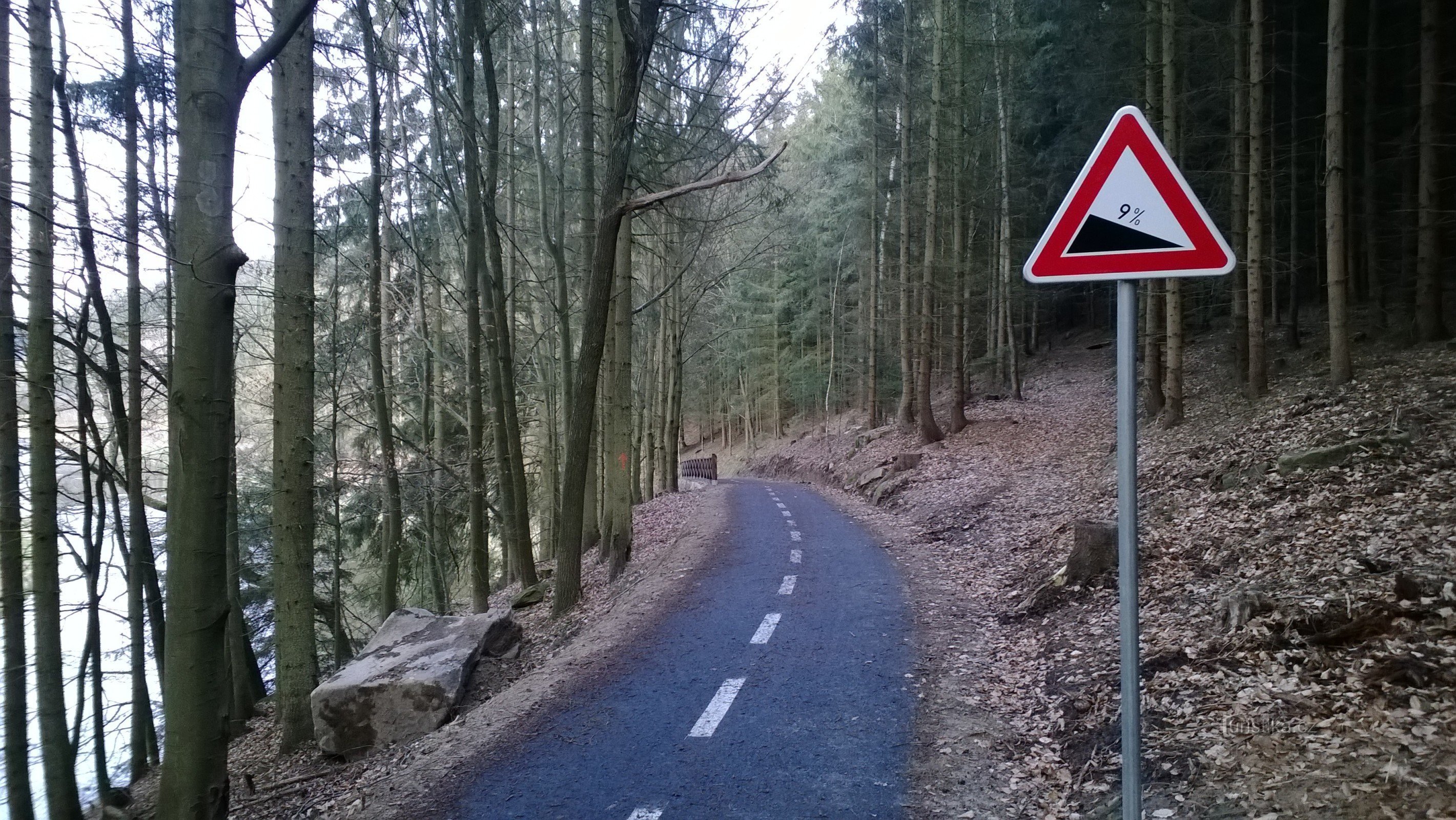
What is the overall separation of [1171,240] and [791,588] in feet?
23.9

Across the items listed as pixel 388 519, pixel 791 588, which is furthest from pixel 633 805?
pixel 388 519

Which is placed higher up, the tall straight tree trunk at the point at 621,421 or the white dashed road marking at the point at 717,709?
the tall straight tree trunk at the point at 621,421

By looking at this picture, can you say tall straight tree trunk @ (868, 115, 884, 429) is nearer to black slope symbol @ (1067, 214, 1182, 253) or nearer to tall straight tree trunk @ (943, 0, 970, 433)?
tall straight tree trunk @ (943, 0, 970, 433)

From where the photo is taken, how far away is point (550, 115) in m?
16.3

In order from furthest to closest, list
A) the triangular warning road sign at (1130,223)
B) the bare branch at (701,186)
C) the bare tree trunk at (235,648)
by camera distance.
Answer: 1. the bare tree trunk at (235,648)
2. the bare branch at (701,186)
3. the triangular warning road sign at (1130,223)

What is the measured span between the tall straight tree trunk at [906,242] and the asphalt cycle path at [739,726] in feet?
45.2

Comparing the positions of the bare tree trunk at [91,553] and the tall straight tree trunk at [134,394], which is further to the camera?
the bare tree trunk at [91,553]

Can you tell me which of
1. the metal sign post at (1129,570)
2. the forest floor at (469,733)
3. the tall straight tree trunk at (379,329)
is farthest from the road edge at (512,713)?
the tall straight tree trunk at (379,329)

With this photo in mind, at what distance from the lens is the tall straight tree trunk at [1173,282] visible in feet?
44.8

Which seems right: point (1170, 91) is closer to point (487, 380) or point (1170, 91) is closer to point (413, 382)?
point (487, 380)

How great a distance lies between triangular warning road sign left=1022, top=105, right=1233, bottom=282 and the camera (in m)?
3.00

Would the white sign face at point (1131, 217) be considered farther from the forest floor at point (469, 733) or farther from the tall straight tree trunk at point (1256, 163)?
the tall straight tree trunk at point (1256, 163)

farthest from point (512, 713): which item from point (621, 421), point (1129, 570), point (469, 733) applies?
point (621, 421)

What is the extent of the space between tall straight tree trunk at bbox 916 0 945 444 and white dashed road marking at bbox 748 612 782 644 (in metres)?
13.0
